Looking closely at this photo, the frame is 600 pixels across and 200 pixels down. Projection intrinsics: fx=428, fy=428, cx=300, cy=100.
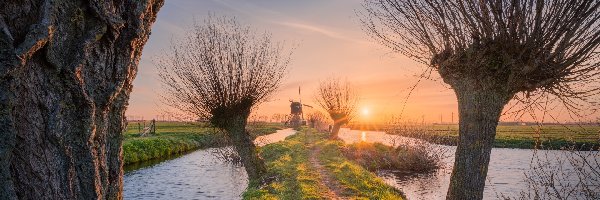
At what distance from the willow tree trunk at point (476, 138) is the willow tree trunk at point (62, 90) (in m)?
6.84

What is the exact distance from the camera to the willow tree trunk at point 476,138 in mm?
8242

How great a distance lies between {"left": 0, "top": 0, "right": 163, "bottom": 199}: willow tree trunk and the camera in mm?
2676

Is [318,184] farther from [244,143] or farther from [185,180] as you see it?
[185,180]

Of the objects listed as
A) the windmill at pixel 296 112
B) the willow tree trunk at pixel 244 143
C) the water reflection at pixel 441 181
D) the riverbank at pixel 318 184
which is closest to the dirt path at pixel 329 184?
the riverbank at pixel 318 184

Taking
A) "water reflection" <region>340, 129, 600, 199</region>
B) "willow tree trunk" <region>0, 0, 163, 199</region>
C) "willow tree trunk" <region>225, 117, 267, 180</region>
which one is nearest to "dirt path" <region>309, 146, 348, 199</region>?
"willow tree trunk" <region>225, 117, 267, 180</region>

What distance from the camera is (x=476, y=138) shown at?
8.25 m

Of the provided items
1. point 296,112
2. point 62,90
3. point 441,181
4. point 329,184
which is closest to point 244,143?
point 329,184

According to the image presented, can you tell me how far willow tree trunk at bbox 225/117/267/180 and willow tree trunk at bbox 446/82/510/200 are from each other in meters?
10.7

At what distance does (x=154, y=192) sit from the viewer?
18.6 metres

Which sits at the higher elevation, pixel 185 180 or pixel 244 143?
pixel 244 143

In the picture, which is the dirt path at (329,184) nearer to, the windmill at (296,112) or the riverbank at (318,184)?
the riverbank at (318,184)

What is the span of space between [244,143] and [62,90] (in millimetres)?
14981

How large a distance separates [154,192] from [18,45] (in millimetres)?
17115

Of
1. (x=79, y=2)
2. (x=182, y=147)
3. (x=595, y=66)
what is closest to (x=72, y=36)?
(x=79, y=2)
